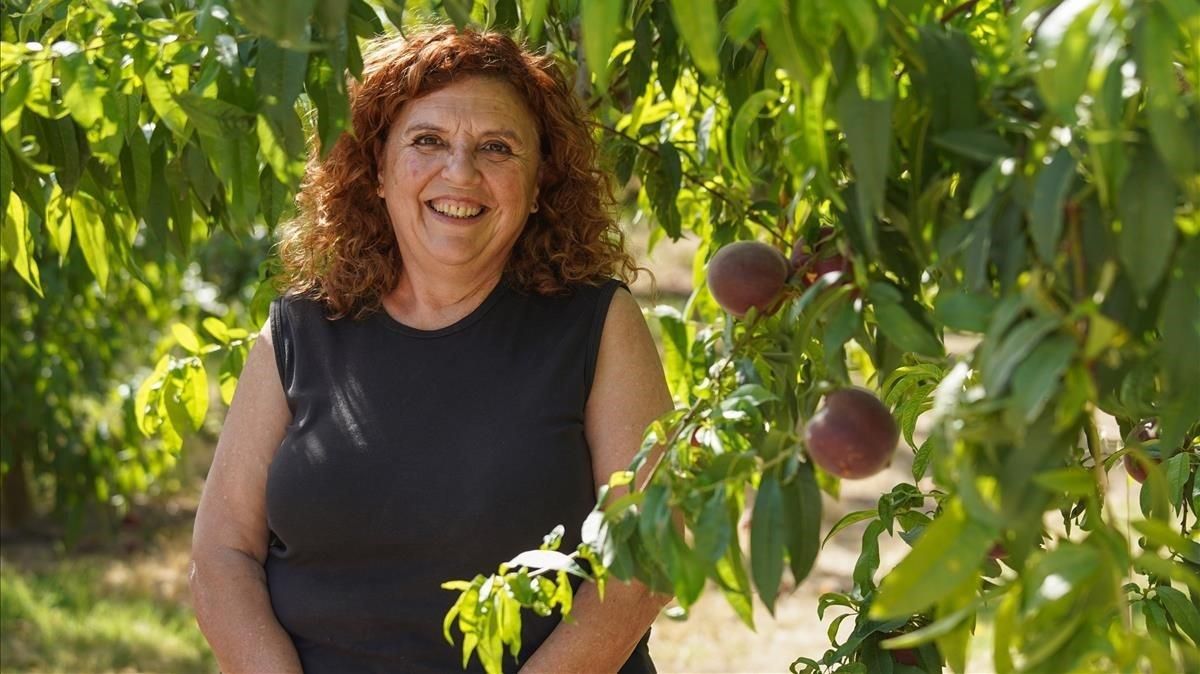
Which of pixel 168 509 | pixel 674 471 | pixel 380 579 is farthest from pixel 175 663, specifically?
pixel 674 471

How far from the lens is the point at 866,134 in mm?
1067

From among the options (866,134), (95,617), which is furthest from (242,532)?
(95,617)

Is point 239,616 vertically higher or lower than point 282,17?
lower

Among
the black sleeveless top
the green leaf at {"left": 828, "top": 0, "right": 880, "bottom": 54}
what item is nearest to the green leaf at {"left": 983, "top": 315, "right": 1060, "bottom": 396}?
the green leaf at {"left": 828, "top": 0, "right": 880, "bottom": 54}

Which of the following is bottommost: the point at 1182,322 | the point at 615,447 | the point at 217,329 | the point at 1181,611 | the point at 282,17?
the point at 1181,611

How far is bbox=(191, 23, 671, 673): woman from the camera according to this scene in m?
2.00

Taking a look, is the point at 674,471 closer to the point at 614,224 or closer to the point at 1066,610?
the point at 1066,610

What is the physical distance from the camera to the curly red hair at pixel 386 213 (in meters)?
2.12

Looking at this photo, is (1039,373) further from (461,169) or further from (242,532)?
(242,532)

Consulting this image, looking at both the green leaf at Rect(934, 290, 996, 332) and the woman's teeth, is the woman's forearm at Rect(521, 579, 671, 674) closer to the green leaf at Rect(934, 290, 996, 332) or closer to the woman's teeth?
the woman's teeth

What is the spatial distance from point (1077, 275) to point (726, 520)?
0.33 m

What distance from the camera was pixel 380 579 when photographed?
80.1 inches

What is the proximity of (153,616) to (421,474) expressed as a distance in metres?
3.39

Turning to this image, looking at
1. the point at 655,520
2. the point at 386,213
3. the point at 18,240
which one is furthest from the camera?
the point at 386,213
